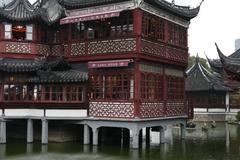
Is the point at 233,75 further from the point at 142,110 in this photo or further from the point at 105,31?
the point at 105,31

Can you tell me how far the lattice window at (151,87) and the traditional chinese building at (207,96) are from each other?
2437 cm

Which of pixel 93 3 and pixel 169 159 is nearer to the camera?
pixel 169 159

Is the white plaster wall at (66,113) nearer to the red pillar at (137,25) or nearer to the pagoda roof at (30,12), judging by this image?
the red pillar at (137,25)

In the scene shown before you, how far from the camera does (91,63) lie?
25.9 metres

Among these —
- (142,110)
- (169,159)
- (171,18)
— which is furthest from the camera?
(171,18)

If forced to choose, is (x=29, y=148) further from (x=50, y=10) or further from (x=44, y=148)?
(x=50, y=10)

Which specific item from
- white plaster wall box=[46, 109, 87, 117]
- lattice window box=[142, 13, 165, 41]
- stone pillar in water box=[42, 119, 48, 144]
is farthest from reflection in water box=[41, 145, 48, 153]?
lattice window box=[142, 13, 165, 41]

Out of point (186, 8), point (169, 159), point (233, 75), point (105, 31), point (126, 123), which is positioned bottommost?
point (169, 159)

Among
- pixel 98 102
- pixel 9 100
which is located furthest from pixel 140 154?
pixel 9 100

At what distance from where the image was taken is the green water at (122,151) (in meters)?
22.1

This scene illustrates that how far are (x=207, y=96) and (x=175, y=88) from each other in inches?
913

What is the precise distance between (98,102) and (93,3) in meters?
5.82

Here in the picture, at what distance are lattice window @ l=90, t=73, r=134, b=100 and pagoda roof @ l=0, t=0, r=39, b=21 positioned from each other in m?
5.56

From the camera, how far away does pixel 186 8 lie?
31031 millimetres
